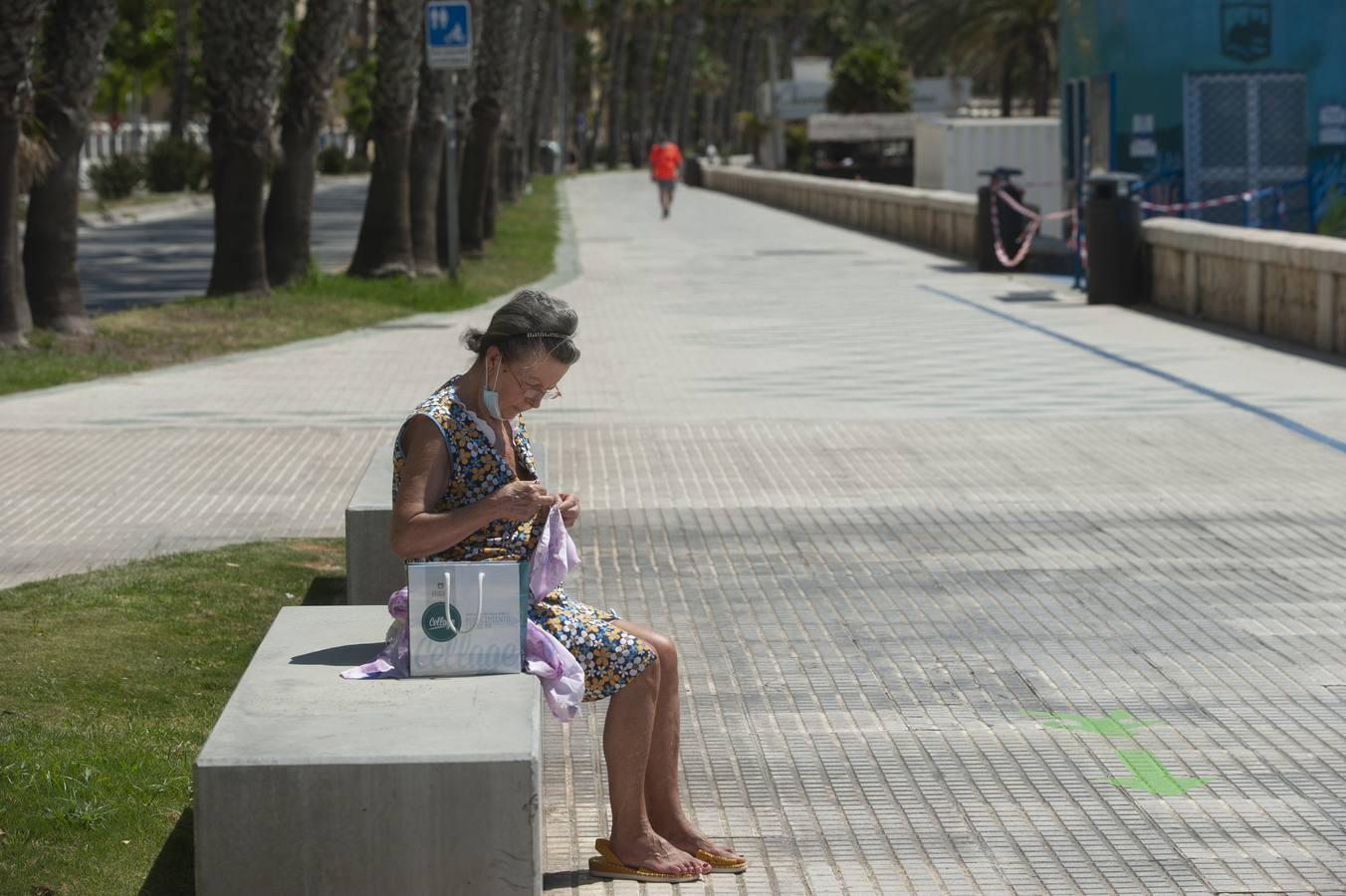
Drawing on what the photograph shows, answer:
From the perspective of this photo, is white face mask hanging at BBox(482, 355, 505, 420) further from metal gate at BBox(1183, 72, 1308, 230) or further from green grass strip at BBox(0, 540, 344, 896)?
metal gate at BBox(1183, 72, 1308, 230)

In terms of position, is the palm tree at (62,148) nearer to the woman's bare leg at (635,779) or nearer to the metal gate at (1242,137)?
the woman's bare leg at (635,779)

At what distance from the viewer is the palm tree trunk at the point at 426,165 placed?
2520 cm

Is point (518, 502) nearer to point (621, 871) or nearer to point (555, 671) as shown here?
point (555, 671)

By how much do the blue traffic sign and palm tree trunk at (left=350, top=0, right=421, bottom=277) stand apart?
76.9 inches

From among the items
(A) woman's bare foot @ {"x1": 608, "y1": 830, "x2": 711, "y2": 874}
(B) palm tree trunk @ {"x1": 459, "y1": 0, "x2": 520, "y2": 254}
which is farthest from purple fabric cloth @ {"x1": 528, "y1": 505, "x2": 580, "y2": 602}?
(B) palm tree trunk @ {"x1": 459, "y1": 0, "x2": 520, "y2": 254}

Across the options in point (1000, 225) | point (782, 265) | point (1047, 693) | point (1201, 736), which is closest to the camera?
point (1201, 736)

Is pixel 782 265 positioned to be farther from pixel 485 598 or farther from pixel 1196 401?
pixel 485 598

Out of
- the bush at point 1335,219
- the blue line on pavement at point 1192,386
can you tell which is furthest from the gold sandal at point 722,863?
the bush at point 1335,219

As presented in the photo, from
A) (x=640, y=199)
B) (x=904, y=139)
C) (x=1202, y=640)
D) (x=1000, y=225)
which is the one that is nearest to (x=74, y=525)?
(x=1202, y=640)

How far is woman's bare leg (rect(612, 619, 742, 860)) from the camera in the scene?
498 cm

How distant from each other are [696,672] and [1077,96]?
23.2 m

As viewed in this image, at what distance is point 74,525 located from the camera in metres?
9.37

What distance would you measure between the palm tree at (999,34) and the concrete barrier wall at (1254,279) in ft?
145

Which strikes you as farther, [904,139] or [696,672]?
[904,139]
